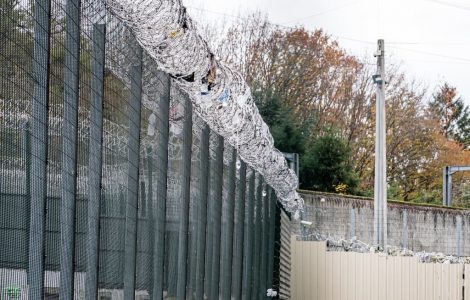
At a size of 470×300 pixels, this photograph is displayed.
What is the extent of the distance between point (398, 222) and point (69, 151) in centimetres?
2686

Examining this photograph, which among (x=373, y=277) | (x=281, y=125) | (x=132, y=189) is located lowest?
(x=373, y=277)

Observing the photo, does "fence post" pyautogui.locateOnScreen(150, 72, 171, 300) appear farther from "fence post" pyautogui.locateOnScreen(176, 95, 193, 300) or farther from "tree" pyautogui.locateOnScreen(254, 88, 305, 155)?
"tree" pyautogui.locateOnScreen(254, 88, 305, 155)

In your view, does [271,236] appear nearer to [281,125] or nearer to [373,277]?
[373,277]

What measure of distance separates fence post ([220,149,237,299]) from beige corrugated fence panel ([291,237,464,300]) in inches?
91.0

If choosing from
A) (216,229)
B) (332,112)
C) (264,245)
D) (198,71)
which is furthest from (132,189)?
(332,112)

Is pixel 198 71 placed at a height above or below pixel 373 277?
above

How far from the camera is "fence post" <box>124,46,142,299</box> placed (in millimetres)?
4066

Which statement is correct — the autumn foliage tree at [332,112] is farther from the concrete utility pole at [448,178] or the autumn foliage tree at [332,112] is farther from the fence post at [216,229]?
the fence post at [216,229]

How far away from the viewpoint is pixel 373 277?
9344 mm

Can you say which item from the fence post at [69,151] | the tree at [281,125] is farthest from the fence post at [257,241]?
the tree at [281,125]

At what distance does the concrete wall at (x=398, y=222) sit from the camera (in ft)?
81.6

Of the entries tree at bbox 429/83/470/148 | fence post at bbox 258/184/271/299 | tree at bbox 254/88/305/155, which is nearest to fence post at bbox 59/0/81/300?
fence post at bbox 258/184/271/299

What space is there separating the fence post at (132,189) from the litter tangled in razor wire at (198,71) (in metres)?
0.20

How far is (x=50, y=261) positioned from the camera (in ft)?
10.4
